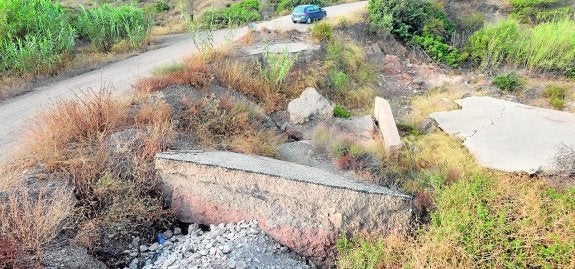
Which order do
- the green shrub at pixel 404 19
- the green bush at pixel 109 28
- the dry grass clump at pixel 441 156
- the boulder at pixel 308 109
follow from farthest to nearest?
the green shrub at pixel 404 19 < the green bush at pixel 109 28 < the boulder at pixel 308 109 < the dry grass clump at pixel 441 156

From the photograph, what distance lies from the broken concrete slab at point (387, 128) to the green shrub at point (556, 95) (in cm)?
450

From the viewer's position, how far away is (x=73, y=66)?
35.3 feet

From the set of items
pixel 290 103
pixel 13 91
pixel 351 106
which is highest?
pixel 13 91

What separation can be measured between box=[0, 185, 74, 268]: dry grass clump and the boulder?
467 cm

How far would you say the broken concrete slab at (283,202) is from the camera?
15.8ft

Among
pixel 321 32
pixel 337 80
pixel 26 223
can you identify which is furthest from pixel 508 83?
pixel 26 223

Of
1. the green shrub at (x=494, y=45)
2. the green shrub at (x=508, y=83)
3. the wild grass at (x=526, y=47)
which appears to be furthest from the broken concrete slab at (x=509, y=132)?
the wild grass at (x=526, y=47)

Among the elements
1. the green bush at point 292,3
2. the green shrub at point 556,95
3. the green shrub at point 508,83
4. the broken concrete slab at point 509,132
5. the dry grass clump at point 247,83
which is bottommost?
the green shrub at point 556,95

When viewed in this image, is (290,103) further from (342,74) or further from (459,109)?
(459,109)

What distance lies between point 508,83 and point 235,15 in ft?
39.8

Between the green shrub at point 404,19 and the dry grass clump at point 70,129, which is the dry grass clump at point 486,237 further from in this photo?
the green shrub at point 404,19

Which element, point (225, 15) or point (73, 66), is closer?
point (73, 66)

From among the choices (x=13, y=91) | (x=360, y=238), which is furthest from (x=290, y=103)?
(x=13, y=91)

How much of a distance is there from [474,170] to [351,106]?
420 cm
